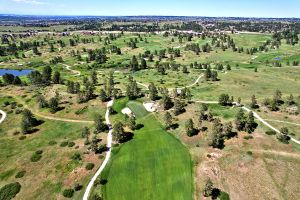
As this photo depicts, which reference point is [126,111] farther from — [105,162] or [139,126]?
[105,162]

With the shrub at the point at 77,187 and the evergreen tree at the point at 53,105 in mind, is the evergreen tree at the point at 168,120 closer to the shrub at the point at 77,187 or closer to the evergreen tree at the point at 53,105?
the shrub at the point at 77,187

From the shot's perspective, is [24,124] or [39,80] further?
[39,80]

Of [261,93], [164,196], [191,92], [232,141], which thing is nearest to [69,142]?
[164,196]

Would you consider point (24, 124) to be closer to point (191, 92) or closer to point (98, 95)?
point (98, 95)

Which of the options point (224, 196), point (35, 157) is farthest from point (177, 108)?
point (35, 157)

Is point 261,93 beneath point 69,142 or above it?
above

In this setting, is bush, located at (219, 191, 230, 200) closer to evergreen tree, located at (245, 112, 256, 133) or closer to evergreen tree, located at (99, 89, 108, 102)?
evergreen tree, located at (245, 112, 256, 133)

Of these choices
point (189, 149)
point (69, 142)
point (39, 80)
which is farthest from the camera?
point (39, 80)
